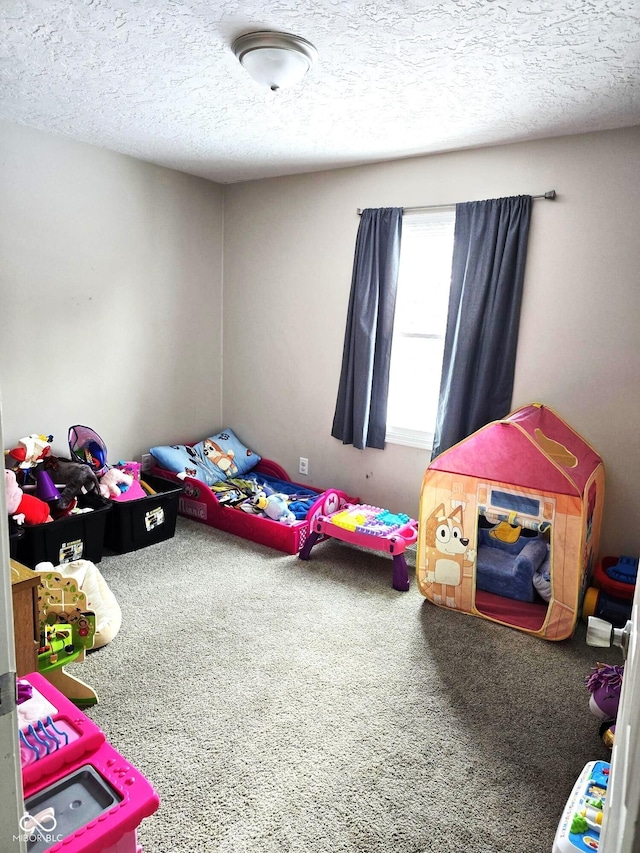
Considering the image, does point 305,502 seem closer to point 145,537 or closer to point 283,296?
point 145,537

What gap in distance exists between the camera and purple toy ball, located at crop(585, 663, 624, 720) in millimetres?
1944

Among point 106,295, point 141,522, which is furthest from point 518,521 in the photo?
point 106,295

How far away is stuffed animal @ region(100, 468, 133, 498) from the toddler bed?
0.50 m

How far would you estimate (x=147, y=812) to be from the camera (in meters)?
1.21

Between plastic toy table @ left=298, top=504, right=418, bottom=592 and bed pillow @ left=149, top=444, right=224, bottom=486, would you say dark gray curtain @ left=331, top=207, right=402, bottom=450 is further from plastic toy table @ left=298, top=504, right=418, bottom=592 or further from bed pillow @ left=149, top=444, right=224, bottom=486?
bed pillow @ left=149, top=444, right=224, bottom=486

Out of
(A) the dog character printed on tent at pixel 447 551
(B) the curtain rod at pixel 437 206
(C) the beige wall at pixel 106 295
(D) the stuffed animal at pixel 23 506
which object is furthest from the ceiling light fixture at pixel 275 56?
(D) the stuffed animal at pixel 23 506

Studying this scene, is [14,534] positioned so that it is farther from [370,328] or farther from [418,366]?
[418,366]

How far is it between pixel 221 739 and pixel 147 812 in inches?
28.4

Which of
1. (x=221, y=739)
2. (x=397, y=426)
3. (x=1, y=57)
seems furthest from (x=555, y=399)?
(x=1, y=57)

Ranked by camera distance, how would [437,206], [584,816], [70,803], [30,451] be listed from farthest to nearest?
[437,206] → [30,451] → [584,816] → [70,803]

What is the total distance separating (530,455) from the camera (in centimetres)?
262

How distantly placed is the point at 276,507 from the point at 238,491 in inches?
19.3

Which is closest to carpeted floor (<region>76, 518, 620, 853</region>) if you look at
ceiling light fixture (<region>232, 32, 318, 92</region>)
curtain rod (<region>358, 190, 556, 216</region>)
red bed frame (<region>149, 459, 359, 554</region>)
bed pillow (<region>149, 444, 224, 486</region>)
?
red bed frame (<region>149, 459, 359, 554</region>)

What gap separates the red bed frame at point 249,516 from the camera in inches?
135
